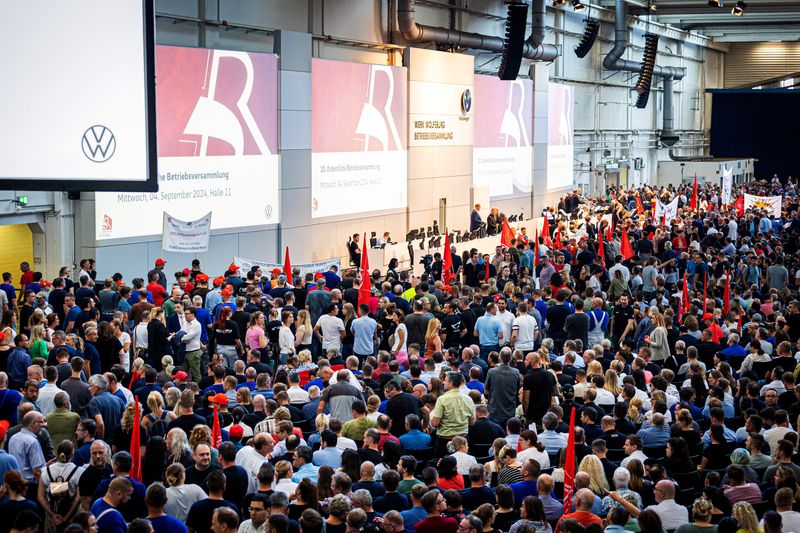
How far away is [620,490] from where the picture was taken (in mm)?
8133

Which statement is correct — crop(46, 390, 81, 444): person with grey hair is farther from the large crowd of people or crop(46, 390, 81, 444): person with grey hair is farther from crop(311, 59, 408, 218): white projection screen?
crop(311, 59, 408, 218): white projection screen

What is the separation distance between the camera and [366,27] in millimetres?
28859

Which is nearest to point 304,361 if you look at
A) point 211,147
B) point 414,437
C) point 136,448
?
point 414,437

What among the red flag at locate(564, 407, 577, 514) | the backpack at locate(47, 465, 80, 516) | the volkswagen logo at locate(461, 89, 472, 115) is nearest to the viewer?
the backpack at locate(47, 465, 80, 516)

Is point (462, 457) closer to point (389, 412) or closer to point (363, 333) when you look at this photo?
point (389, 412)

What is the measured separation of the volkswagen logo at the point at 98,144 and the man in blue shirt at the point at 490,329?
17.7 ft

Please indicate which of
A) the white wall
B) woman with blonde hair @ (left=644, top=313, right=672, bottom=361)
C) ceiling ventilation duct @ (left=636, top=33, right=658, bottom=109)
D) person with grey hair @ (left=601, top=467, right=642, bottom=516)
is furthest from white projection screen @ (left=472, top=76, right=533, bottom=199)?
person with grey hair @ (left=601, top=467, right=642, bottom=516)

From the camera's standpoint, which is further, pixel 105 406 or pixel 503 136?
pixel 503 136

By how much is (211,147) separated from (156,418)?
44.3ft

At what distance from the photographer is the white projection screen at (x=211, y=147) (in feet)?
67.1

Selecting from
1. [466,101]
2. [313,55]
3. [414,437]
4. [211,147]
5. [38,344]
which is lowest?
[414,437]

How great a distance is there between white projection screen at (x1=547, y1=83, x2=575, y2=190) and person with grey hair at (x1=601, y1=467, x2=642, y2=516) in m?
33.3

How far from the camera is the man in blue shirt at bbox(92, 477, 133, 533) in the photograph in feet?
22.7

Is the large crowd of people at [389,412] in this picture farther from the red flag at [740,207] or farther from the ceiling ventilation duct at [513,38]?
the red flag at [740,207]
